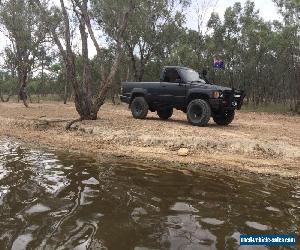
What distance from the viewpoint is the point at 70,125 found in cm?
1321

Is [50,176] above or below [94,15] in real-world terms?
below

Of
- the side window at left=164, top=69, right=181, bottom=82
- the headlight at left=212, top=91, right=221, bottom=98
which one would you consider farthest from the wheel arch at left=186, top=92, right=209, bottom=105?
the side window at left=164, top=69, right=181, bottom=82

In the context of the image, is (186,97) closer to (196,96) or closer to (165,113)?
(196,96)

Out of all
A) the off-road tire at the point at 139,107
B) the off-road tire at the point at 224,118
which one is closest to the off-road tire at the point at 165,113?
the off-road tire at the point at 139,107

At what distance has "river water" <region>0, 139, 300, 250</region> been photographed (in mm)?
3996

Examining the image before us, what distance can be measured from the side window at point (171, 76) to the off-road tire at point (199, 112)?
1.28 m

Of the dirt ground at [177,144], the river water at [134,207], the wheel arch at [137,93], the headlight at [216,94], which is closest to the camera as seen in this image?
the river water at [134,207]

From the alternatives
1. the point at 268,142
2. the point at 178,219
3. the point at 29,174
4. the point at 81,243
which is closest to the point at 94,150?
the point at 29,174

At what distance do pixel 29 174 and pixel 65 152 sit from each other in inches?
104

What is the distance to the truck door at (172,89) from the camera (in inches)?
540

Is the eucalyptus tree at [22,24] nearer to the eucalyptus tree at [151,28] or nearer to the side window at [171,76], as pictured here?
the eucalyptus tree at [151,28]

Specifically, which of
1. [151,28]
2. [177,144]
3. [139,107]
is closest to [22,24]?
[151,28]

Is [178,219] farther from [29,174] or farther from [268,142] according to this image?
[268,142]

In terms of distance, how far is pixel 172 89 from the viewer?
13938 mm
